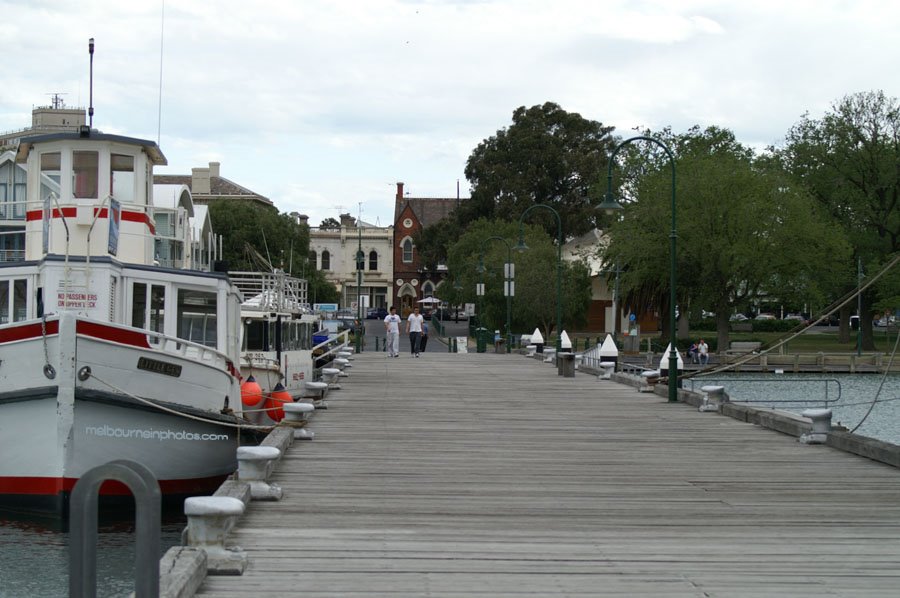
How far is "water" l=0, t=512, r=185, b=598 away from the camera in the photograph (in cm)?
1246

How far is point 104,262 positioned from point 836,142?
58761 millimetres

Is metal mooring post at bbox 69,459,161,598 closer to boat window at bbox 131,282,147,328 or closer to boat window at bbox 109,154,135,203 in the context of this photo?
boat window at bbox 131,282,147,328

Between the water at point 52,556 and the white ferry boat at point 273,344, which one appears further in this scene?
the white ferry boat at point 273,344

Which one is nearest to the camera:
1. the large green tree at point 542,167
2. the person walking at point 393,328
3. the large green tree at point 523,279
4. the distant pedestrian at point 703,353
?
the person walking at point 393,328

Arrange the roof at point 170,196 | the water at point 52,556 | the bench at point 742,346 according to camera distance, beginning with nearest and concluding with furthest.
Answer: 1. the water at point 52,556
2. the roof at point 170,196
3. the bench at point 742,346

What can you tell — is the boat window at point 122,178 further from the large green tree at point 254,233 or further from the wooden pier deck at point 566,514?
the large green tree at point 254,233

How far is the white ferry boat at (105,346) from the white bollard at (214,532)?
25.1 ft

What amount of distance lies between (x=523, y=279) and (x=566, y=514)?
59014 mm

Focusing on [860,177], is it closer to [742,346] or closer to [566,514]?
[742,346]

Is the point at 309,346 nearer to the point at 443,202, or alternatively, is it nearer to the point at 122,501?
the point at 122,501

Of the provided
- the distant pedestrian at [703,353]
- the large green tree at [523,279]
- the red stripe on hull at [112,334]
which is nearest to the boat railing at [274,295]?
the red stripe on hull at [112,334]

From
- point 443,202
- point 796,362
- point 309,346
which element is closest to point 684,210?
point 796,362

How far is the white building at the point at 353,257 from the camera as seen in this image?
121 meters

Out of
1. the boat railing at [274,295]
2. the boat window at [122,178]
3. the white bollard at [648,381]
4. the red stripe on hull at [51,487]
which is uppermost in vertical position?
the boat window at [122,178]
